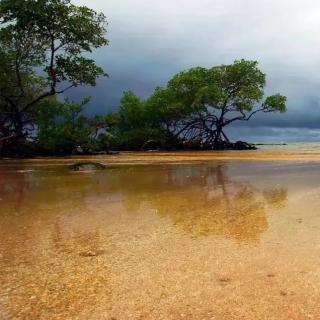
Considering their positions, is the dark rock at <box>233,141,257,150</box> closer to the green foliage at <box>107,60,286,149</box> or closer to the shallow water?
the green foliage at <box>107,60,286,149</box>

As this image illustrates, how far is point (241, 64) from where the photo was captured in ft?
120

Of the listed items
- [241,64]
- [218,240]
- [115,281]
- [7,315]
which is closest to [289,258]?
[218,240]

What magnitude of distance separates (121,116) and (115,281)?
37.1m

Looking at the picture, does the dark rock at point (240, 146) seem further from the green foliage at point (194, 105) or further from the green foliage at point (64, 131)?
the green foliage at point (64, 131)

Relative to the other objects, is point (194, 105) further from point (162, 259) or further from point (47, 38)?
point (162, 259)

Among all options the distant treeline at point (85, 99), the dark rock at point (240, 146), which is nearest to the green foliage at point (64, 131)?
the distant treeline at point (85, 99)

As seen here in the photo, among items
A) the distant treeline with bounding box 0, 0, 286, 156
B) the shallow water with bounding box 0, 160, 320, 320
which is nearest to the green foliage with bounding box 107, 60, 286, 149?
the distant treeline with bounding box 0, 0, 286, 156

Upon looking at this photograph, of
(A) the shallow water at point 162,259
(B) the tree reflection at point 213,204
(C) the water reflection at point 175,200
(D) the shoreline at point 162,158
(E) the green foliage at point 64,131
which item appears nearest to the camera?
(A) the shallow water at point 162,259

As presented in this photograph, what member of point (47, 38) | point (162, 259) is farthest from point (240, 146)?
point (162, 259)

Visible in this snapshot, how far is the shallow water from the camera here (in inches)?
100.0

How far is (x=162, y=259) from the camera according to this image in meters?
3.44

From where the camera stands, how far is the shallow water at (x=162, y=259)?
8.33 feet

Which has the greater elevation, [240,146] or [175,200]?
[240,146]

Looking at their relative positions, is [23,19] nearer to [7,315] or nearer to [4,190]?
[4,190]
